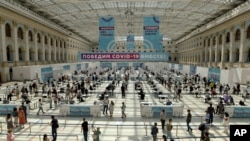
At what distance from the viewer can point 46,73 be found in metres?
27.6

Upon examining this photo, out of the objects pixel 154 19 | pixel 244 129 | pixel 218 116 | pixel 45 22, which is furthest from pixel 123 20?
pixel 244 129

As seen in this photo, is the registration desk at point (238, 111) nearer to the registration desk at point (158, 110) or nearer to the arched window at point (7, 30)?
the registration desk at point (158, 110)

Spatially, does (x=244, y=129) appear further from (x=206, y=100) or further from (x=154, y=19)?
(x=154, y=19)

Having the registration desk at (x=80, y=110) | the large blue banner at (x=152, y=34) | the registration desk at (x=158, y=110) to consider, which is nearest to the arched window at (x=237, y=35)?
the large blue banner at (x=152, y=34)

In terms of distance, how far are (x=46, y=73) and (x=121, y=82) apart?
34.9 feet

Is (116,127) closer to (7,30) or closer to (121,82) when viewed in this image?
(121,82)

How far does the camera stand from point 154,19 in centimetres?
2153

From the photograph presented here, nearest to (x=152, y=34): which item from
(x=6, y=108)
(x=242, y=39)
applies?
(x=6, y=108)

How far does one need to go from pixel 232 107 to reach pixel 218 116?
102 cm

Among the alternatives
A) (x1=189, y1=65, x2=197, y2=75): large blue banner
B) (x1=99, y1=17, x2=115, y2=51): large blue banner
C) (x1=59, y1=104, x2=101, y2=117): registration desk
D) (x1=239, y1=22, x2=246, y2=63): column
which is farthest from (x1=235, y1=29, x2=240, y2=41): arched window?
(x1=59, y1=104, x2=101, y2=117): registration desk

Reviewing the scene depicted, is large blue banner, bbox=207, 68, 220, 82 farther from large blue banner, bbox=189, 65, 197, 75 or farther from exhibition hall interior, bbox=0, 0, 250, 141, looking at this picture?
large blue banner, bbox=189, 65, 197, 75

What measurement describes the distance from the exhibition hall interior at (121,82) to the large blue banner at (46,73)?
0.44 feet

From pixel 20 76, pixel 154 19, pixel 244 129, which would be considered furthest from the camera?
pixel 20 76

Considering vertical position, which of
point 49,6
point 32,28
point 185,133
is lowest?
point 185,133
